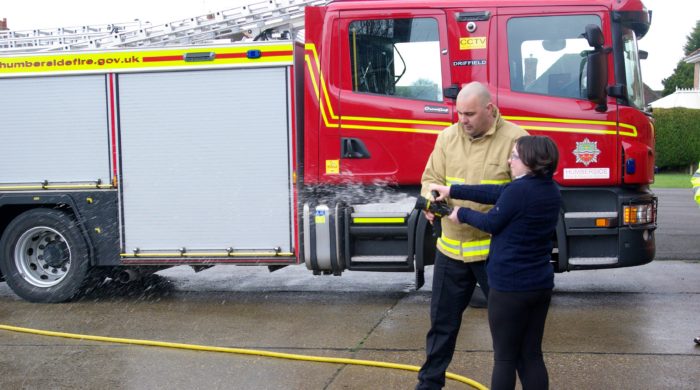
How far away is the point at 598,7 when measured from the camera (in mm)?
6789

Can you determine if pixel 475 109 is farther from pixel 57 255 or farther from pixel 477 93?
pixel 57 255

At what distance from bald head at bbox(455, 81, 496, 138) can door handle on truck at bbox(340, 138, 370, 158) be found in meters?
2.81

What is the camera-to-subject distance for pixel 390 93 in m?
7.07

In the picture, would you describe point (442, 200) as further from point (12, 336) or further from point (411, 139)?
point (12, 336)

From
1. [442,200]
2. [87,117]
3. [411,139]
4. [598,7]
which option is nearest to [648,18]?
[598,7]

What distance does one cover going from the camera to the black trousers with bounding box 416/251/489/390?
4500 millimetres

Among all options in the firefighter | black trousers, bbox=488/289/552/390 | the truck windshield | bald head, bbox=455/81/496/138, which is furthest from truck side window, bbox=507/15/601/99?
black trousers, bbox=488/289/552/390

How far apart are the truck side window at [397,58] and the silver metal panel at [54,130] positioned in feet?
8.23

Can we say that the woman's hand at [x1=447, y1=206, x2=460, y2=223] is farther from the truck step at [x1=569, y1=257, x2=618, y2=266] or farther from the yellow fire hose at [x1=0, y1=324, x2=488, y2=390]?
the truck step at [x1=569, y1=257, x2=618, y2=266]

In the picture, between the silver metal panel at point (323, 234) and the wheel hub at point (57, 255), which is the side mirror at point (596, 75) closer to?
the silver metal panel at point (323, 234)

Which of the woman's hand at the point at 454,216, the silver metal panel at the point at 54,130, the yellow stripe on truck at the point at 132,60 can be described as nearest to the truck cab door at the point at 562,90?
the yellow stripe on truck at the point at 132,60

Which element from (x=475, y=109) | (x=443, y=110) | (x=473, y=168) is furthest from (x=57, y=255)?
(x=475, y=109)

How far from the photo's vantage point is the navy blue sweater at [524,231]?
12.9ft

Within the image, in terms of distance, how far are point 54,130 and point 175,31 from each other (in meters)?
1.61
